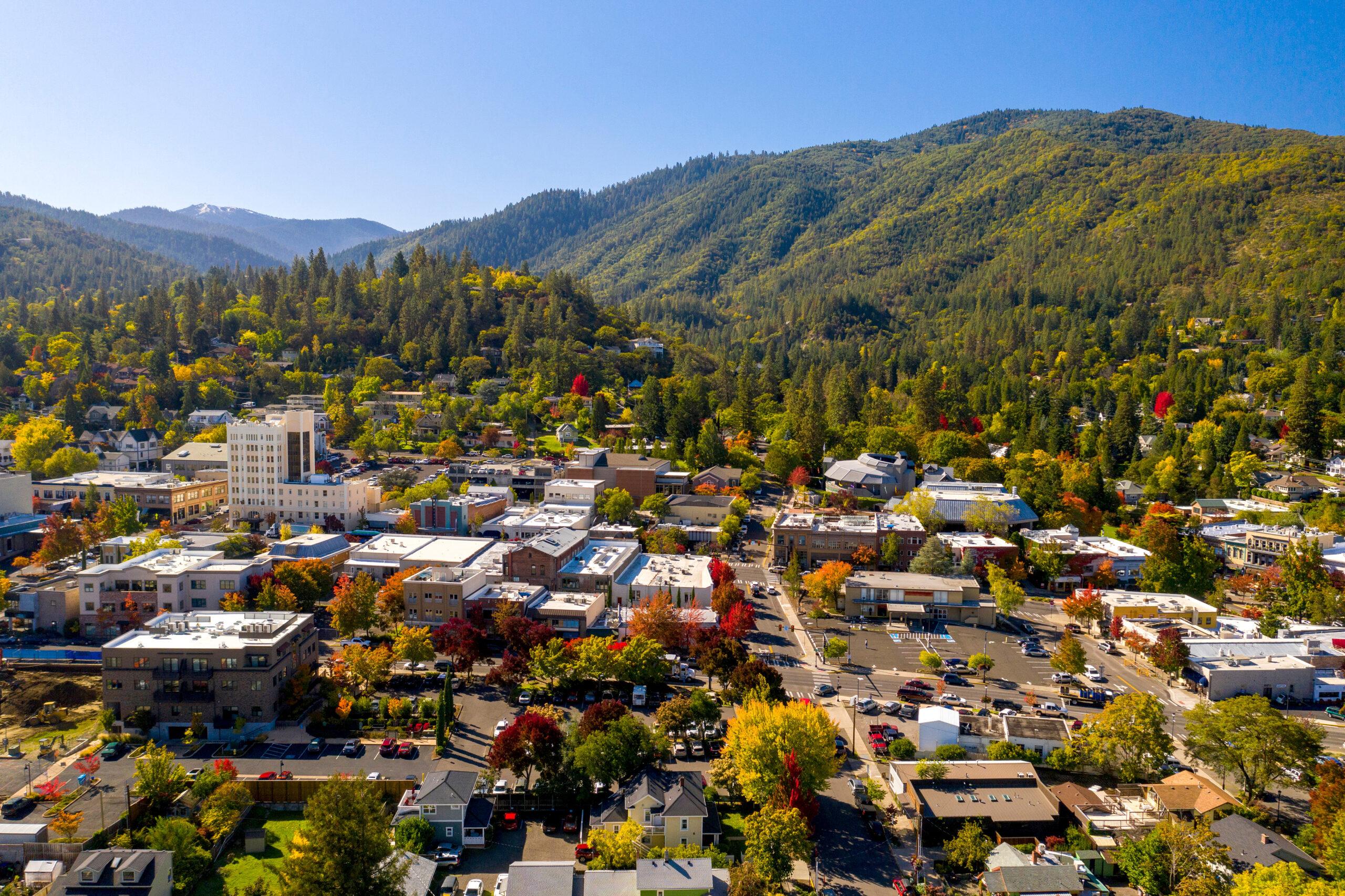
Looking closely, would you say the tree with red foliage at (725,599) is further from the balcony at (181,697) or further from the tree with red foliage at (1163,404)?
the tree with red foliage at (1163,404)

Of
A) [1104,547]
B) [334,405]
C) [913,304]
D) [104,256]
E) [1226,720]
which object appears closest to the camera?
[1226,720]

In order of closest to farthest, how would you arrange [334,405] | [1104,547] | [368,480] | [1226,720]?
[1226,720], [1104,547], [368,480], [334,405]

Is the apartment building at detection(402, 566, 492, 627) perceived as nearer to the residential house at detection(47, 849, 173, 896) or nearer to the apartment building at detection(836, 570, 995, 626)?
the residential house at detection(47, 849, 173, 896)

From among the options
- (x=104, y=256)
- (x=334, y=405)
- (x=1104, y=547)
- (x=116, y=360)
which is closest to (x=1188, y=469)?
(x=1104, y=547)

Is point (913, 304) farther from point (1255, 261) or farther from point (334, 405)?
point (334, 405)

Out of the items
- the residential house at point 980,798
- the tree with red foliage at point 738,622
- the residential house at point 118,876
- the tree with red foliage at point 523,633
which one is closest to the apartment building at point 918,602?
the tree with red foliage at point 738,622

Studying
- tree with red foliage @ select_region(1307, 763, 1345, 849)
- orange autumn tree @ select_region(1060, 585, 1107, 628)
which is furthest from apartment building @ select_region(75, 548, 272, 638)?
tree with red foliage @ select_region(1307, 763, 1345, 849)
